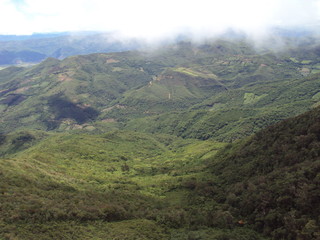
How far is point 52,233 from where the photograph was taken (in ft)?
257

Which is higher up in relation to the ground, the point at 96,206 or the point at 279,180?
the point at 279,180

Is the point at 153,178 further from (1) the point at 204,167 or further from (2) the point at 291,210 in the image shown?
(2) the point at 291,210

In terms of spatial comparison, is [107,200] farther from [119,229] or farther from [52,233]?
[52,233]

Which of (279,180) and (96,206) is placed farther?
(96,206)

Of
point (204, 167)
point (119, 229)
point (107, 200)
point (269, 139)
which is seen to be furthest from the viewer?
point (204, 167)

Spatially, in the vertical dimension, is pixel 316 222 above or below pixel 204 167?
above

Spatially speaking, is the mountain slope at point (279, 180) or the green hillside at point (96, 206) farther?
the green hillside at point (96, 206)

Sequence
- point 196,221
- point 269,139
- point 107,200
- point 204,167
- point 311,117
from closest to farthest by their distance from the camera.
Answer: point 196,221 < point 107,200 < point 311,117 < point 269,139 < point 204,167

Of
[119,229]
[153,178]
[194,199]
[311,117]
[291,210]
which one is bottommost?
[153,178]

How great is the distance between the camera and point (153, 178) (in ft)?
566

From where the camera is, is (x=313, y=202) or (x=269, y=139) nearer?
(x=313, y=202)

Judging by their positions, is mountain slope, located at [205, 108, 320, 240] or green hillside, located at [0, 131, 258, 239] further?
green hillside, located at [0, 131, 258, 239]

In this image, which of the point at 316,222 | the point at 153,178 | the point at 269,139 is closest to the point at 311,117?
the point at 269,139

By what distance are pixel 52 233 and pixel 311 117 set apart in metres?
114
